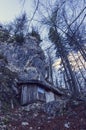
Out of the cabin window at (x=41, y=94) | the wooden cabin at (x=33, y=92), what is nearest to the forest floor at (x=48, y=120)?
the wooden cabin at (x=33, y=92)

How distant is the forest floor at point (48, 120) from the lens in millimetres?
13014

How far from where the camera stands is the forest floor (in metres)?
13.0

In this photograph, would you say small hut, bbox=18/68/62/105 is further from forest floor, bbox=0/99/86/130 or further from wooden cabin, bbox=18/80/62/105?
forest floor, bbox=0/99/86/130

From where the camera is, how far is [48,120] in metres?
15.0

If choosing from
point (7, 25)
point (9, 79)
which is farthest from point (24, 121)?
point (7, 25)

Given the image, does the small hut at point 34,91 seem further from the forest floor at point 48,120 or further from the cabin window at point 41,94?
the forest floor at point 48,120

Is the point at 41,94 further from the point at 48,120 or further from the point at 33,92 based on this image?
the point at 48,120

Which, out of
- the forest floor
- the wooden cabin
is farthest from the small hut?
the forest floor

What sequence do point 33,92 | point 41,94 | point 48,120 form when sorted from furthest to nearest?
1. point 41,94
2. point 33,92
3. point 48,120

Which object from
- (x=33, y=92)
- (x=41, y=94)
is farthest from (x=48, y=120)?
(x=41, y=94)

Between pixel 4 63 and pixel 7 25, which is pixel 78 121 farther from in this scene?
pixel 7 25

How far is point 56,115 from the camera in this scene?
15.9 m

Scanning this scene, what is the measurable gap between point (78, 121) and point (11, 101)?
8608 millimetres

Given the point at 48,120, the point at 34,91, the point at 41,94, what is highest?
the point at 34,91
